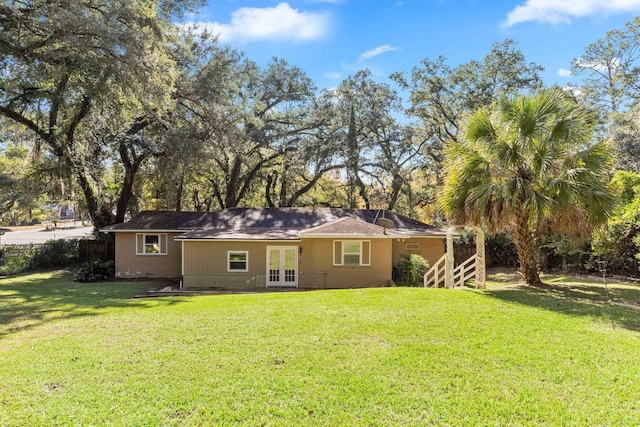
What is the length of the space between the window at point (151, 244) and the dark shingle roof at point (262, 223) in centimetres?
47

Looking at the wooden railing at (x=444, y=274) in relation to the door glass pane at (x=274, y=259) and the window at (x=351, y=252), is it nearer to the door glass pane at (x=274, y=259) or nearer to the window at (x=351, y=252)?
the window at (x=351, y=252)

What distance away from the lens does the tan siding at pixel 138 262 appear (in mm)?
18297

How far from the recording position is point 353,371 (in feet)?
17.6

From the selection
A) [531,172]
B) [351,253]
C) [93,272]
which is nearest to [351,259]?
[351,253]

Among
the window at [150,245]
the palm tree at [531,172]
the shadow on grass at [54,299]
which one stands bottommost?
the shadow on grass at [54,299]

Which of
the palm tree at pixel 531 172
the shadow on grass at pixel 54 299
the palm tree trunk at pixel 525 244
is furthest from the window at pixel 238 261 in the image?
the palm tree trunk at pixel 525 244

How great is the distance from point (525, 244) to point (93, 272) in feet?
56.2

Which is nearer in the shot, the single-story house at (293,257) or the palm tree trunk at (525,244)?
the palm tree trunk at (525,244)

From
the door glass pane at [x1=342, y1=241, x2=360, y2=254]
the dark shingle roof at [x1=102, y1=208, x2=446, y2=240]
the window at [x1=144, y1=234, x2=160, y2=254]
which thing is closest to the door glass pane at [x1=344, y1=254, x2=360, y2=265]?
the door glass pane at [x1=342, y1=241, x2=360, y2=254]

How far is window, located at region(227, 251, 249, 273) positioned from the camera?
15.8 m

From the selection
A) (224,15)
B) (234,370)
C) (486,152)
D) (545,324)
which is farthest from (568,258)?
(224,15)

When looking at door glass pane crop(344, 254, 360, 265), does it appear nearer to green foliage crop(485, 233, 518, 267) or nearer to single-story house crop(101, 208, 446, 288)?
single-story house crop(101, 208, 446, 288)

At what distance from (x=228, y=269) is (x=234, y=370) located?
10.6m

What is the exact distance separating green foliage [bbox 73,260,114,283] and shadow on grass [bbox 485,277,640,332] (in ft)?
52.0
